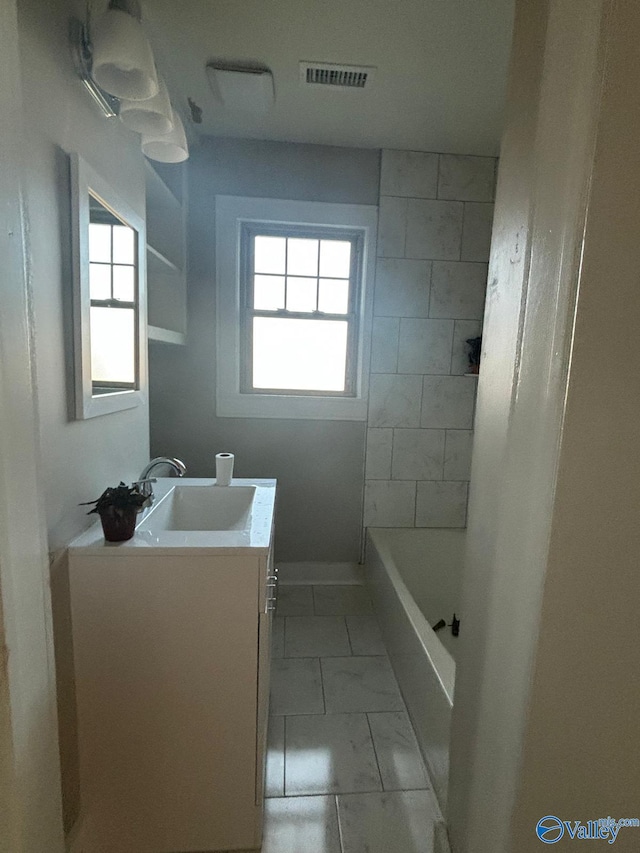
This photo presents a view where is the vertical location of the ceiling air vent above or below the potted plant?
above

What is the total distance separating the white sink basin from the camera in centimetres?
164

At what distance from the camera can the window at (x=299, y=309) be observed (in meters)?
2.41

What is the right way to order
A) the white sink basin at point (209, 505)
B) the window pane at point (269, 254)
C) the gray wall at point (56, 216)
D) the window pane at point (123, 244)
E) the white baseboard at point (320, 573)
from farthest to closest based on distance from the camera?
1. the white baseboard at point (320, 573)
2. the window pane at point (269, 254)
3. the white sink basin at point (209, 505)
4. the window pane at point (123, 244)
5. the gray wall at point (56, 216)

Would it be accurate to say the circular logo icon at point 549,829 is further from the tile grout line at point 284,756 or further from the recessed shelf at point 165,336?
the recessed shelf at point 165,336

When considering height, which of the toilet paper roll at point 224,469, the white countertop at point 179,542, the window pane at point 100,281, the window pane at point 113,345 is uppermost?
the window pane at point 100,281

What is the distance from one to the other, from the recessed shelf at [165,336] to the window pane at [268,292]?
468 mm

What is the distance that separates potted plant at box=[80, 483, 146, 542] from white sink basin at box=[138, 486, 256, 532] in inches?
19.4

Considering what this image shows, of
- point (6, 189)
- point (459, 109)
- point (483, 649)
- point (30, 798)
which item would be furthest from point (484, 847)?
point (459, 109)

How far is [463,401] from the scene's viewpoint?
99.7 inches

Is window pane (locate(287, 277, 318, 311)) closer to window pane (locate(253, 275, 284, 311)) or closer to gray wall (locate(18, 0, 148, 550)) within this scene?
window pane (locate(253, 275, 284, 311))

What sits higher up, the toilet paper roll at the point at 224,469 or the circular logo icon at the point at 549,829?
the toilet paper roll at the point at 224,469

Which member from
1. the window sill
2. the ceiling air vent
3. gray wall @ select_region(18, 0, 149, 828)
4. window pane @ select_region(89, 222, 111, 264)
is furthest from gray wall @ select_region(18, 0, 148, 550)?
the window sill

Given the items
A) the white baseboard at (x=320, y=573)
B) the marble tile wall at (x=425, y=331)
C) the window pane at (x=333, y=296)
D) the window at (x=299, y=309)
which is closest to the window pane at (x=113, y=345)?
the window at (x=299, y=309)

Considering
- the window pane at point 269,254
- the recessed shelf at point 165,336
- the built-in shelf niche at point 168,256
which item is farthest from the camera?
the window pane at point 269,254
